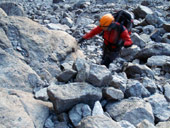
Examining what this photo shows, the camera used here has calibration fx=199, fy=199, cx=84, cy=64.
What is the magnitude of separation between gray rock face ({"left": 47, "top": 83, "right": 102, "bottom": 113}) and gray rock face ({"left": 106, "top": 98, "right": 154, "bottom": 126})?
17.6 inches

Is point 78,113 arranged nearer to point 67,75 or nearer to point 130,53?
point 67,75

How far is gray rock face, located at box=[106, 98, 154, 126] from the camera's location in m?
4.28

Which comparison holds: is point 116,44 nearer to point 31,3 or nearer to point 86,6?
point 86,6

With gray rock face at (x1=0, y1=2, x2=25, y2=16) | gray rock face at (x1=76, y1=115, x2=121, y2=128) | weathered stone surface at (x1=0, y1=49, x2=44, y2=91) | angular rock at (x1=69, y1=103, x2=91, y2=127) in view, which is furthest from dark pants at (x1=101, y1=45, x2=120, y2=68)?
gray rock face at (x1=0, y1=2, x2=25, y2=16)

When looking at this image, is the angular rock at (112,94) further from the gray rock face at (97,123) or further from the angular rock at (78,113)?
the gray rock face at (97,123)

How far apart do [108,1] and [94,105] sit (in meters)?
14.7

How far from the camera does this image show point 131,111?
4.34 meters

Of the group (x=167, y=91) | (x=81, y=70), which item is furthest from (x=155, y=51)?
(x=81, y=70)

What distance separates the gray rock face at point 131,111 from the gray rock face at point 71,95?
447 millimetres

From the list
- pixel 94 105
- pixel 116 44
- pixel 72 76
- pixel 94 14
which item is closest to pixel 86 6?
pixel 94 14

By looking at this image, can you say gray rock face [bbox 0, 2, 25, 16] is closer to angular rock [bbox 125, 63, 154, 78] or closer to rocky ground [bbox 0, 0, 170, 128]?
rocky ground [bbox 0, 0, 170, 128]

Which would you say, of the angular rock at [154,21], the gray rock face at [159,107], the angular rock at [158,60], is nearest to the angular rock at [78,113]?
the gray rock face at [159,107]

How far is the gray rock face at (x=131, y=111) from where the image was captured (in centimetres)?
428

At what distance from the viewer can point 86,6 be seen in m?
15.5
